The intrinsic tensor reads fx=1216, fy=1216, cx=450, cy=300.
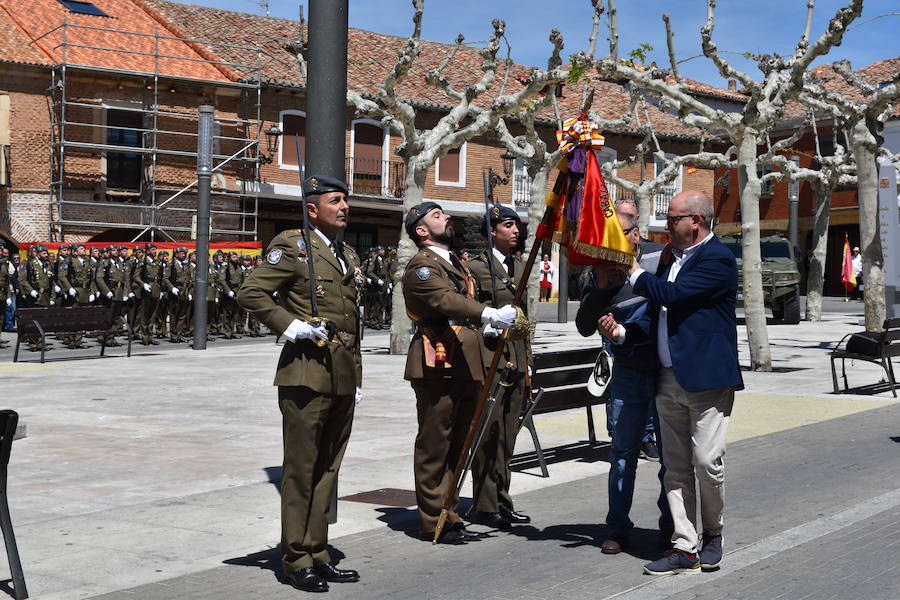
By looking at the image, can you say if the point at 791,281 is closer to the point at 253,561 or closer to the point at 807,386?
the point at 807,386

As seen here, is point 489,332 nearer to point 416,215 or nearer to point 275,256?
point 416,215

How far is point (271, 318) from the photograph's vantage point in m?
5.93

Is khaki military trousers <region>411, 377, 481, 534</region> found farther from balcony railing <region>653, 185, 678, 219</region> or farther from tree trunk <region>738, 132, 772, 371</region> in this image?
balcony railing <region>653, 185, 678, 219</region>

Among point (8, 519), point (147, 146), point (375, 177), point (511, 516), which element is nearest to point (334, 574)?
point (8, 519)

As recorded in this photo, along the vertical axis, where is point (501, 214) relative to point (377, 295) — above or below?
above

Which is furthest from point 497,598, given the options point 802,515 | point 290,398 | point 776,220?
point 776,220

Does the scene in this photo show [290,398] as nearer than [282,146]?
Yes

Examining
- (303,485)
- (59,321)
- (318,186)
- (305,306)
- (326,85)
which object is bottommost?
(59,321)

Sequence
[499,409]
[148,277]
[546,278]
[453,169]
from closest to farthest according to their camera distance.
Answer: [499,409], [148,277], [546,278], [453,169]

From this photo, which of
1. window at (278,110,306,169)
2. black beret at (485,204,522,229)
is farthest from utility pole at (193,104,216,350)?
window at (278,110,306,169)

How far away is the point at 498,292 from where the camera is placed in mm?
7578

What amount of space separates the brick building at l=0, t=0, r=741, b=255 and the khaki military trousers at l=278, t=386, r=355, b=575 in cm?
2812

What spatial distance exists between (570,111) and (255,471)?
3877cm

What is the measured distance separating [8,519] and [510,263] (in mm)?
3792
